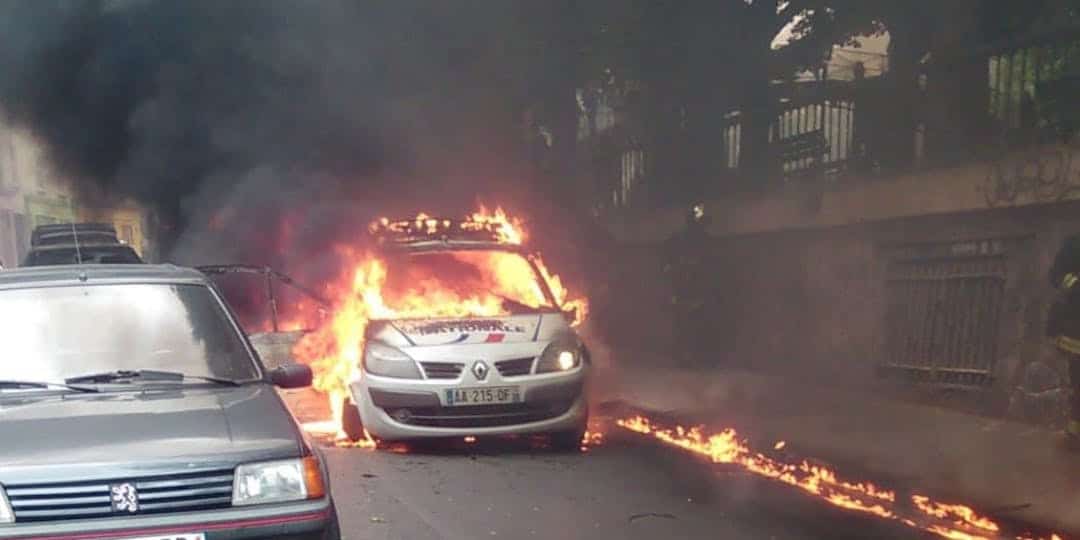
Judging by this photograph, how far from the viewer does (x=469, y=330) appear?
25.3 ft

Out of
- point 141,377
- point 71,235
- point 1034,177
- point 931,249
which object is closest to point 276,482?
point 141,377

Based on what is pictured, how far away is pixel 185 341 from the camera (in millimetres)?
4484

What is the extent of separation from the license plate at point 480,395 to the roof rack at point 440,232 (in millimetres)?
1961

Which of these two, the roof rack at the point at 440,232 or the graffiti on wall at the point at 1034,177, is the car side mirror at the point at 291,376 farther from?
the graffiti on wall at the point at 1034,177

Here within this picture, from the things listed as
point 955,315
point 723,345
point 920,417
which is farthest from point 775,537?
point 723,345

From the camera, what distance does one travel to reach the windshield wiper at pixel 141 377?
162 inches

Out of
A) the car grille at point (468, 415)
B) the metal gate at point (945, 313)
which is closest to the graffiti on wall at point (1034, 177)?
the metal gate at point (945, 313)

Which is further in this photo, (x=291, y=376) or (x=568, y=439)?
(x=568, y=439)

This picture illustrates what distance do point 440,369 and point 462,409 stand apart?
1.12ft

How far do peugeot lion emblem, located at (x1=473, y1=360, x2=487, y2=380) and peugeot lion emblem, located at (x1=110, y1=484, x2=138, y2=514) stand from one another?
13.8 ft

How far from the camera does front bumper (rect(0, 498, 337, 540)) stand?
324 centimetres

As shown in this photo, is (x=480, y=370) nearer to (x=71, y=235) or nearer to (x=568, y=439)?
(x=568, y=439)

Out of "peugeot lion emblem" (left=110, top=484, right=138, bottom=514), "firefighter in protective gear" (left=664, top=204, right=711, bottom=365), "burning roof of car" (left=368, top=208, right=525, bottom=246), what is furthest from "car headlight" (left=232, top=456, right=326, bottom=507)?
"firefighter in protective gear" (left=664, top=204, right=711, bottom=365)

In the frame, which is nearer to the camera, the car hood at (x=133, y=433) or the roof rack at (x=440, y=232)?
the car hood at (x=133, y=433)
